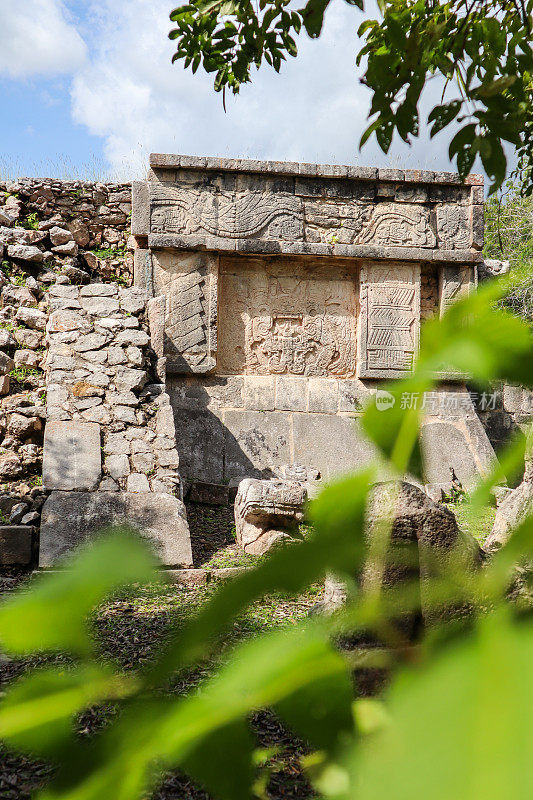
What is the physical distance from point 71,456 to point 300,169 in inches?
187

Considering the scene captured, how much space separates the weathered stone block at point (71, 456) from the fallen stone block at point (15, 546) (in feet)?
1.25

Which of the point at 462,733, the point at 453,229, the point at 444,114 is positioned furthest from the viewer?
the point at 453,229

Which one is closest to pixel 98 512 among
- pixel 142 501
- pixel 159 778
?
pixel 142 501

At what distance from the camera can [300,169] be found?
773 cm

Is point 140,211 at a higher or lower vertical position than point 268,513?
higher

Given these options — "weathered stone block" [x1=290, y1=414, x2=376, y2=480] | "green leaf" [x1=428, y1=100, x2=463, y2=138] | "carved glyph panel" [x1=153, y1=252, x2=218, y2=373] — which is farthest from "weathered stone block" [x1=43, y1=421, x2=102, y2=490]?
"green leaf" [x1=428, y1=100, x2=463, y2=138]

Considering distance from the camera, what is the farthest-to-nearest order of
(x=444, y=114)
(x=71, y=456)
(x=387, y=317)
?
(x=387, y=317) < (x=71, y=456) < (x=444, y=114)

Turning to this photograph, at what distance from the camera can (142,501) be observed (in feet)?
15.0

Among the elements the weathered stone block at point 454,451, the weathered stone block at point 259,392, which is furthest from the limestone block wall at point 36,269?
the weathered stone block at point 454,451

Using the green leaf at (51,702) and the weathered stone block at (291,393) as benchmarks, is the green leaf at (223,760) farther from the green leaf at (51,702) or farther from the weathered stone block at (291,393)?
the weathered stone block at (291,393)

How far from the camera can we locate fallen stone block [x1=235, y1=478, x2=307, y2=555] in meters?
4.88

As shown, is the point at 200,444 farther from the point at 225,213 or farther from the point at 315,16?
the point at 315,16

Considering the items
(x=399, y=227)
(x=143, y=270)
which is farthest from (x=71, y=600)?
(x=399, y=227)

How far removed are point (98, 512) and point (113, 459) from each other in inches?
22.7
